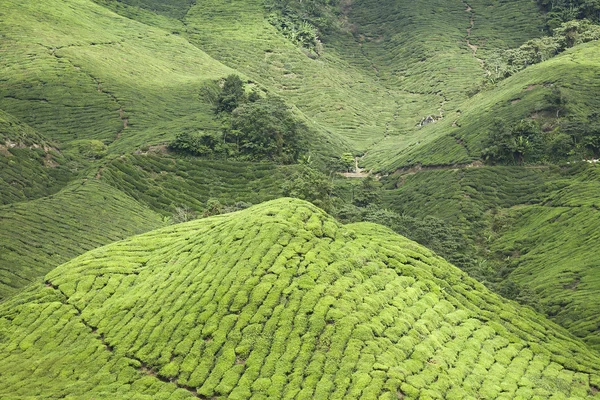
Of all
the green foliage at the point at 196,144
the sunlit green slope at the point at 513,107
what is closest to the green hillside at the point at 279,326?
the green foliage at the point at 196,144

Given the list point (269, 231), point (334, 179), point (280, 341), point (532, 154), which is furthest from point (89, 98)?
point (280, 341)

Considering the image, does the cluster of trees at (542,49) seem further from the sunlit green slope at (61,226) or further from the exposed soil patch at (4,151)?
the exposed soil patch at (4,151)

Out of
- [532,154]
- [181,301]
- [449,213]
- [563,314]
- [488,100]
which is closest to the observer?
[181,301]

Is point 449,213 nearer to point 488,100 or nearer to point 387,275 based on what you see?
point 488,100

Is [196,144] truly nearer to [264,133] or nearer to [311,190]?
[264,133]

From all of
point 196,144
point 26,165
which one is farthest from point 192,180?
point 26,165

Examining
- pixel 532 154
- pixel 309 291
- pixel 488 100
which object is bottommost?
pixel 309 291

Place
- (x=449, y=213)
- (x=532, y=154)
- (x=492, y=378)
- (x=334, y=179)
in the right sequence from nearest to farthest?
(x=492, y=378) → (x=449, y=213) → (x=532, y=154) → (x=334, y=179)
